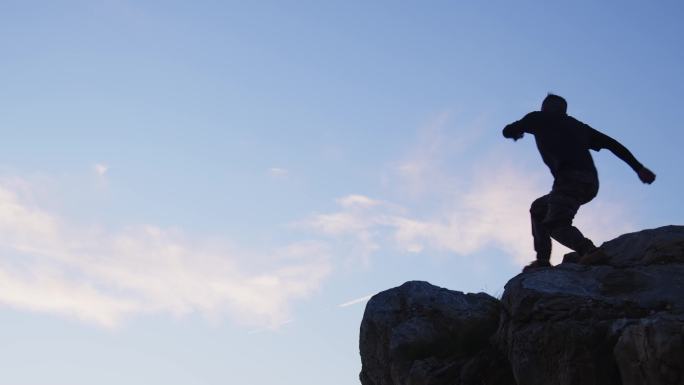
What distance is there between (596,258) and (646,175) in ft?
7.64

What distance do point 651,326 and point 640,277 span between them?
2183 millimetres

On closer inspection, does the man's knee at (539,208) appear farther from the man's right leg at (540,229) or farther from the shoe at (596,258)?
the shoe at (596,258)

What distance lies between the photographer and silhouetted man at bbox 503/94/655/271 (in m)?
10.0

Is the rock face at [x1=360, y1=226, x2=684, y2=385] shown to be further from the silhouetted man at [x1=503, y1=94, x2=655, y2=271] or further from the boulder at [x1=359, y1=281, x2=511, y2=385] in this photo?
the silhouetted man at [x1=503, y1=94, x2=655, y2=271]

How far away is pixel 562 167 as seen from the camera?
10.4 metres

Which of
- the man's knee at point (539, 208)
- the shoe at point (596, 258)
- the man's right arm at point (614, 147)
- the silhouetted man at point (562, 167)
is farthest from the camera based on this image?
the man's right arm at point (614, 147)

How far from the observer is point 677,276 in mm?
7977

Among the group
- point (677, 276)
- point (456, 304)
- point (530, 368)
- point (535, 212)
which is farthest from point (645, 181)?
point (530, 368)

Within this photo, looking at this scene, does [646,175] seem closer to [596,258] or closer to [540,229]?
[540,229]

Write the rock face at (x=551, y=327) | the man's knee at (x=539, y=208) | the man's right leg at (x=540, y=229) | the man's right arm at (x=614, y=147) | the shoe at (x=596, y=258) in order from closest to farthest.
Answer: the rock face at (x=551, y=327), the shoe at (x=596, y=258), the man's right leg at (x=540, y=229), the man's knee at (x=539, y=208), the man's right arm at (x=614, y=147)

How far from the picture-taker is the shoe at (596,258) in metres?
9.02

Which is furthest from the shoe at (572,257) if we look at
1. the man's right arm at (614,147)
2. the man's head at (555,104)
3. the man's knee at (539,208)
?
the man's head at (555,104)

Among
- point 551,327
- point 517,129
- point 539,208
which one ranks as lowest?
point 551,327

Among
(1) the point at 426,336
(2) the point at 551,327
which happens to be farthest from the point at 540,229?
(2) the point at 551,327
